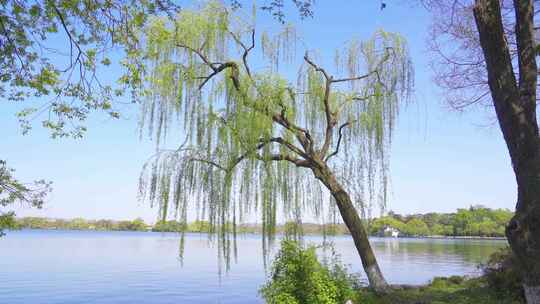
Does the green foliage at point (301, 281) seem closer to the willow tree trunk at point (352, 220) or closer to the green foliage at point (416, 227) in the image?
the willow tree trunk at point (352, 220)

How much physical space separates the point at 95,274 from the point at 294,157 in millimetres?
20317

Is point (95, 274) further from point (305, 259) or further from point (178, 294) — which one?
point (305, 259)

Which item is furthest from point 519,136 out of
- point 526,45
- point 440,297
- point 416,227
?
point 416,227

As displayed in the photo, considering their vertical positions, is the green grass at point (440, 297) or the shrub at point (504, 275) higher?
the shrub at point (504, 275)

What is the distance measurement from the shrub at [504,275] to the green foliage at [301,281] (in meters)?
3.95

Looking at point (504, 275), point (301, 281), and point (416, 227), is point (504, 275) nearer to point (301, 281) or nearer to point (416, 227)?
point (301, 281)

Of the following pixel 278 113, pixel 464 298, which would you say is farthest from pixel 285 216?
pixel 464 298

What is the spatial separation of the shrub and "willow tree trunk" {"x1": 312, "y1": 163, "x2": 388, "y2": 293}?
9.05 feet

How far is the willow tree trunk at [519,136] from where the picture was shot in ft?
18.4

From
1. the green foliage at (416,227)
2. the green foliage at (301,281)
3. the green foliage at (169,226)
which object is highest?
the green foliage at (169,226)

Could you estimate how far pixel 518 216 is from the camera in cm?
577

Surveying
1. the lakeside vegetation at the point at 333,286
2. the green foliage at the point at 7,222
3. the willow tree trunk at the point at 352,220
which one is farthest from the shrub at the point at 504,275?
the green foliage at the point at 7,222

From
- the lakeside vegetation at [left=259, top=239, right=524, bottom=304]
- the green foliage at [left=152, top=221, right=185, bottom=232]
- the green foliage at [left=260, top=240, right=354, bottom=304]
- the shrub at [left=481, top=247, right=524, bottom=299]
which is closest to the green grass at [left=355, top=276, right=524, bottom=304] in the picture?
the lakeside vegetation at [left=259, top=239, right=524, bottom=304]

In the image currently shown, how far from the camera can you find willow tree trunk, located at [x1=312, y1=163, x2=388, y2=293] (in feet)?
32.8
